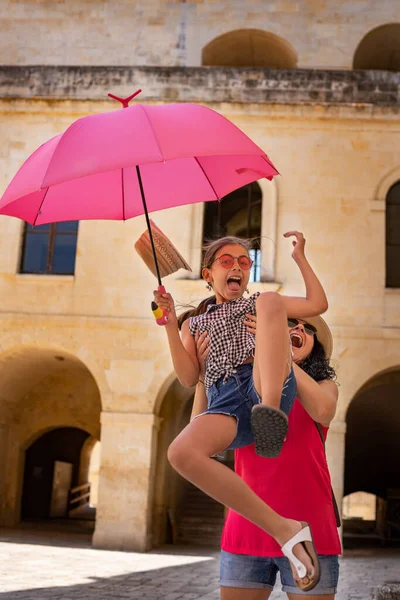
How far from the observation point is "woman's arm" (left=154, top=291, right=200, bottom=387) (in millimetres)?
3160

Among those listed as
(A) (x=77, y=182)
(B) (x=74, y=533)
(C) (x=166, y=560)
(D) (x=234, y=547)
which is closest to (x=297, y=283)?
(C) (x=166, y=560)

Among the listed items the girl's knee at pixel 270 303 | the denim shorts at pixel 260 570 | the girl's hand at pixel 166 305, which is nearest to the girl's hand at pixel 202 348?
the girl's hand at pixel 166 305

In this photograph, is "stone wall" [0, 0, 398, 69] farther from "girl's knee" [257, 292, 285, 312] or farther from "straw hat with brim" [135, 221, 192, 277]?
"girl's knee" [257, 292, 285, 312]

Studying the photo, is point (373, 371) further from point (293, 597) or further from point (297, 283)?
point (293, 597)

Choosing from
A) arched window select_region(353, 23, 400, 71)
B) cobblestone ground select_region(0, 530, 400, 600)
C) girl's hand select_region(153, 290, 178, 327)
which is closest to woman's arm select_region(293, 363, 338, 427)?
girl's hand select_region(153, 290, 178, 327)

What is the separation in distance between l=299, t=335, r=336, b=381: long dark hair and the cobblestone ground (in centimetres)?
495

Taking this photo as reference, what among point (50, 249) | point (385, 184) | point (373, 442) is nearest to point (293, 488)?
point (385, 184)

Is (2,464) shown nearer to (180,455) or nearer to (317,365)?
(317,365)

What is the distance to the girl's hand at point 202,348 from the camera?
3.14 metres

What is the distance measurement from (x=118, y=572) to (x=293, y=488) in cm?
751

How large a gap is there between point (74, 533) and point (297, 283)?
22.1 ft

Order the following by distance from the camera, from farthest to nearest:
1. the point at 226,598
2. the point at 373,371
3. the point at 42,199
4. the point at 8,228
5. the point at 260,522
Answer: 1. the point at 8,228
2. the point at 373,371
3. the point at 42,199
4. the point at 226,598
5. the point at 260,522

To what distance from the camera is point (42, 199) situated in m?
4.16

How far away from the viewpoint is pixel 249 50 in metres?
18.2
